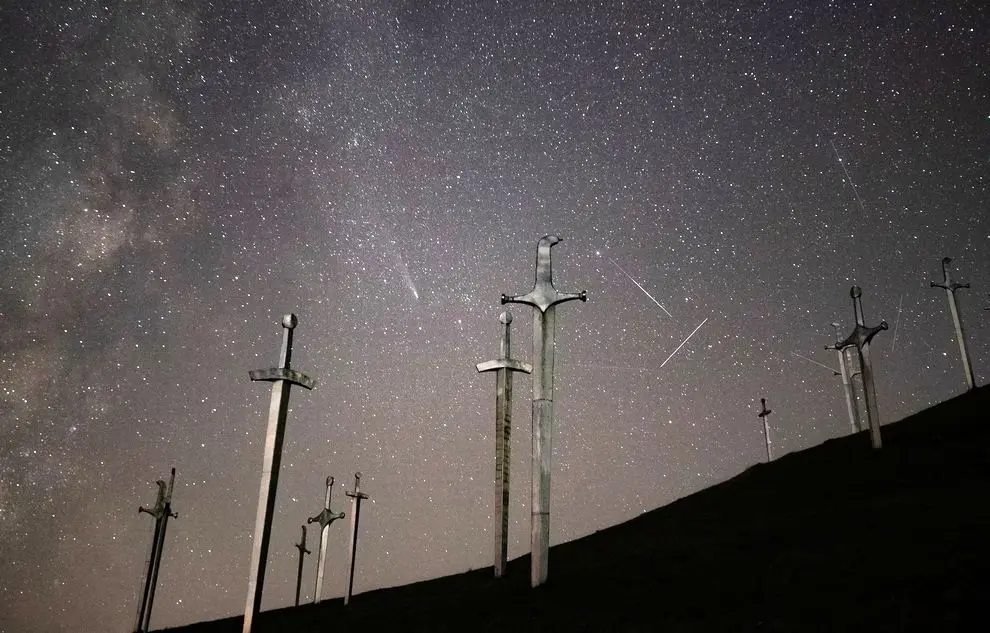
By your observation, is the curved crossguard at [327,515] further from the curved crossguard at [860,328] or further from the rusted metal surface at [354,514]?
the curved crossguard at [860,328]

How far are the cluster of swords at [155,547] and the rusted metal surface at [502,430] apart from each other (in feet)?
57.0

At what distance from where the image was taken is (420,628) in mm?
15031

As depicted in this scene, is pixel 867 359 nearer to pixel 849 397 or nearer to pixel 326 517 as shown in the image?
pixel 849 397

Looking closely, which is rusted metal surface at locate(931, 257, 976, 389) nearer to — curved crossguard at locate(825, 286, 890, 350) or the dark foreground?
the dark foreground

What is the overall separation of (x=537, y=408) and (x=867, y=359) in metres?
13.6

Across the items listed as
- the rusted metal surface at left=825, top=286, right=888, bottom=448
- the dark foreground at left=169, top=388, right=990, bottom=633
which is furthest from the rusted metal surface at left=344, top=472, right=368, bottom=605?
the rusted metal surface at left=825, top=286, right=888, bottom=448

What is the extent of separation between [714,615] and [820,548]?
134 inches

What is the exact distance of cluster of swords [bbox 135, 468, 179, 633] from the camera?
27.7m

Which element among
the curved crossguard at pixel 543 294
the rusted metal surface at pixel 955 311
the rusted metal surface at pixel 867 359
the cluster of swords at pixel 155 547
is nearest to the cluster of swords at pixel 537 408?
the curved crossguard at pixel 543 294

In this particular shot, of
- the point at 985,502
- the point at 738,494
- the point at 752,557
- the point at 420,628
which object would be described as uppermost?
the point at 738,494

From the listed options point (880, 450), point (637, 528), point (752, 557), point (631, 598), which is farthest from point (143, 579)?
point (880, 450)

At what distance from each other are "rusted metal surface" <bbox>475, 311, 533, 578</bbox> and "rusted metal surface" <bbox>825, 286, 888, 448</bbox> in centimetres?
1166

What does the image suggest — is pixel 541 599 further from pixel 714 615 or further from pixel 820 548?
pixel 820 548

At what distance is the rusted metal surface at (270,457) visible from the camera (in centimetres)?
1475
